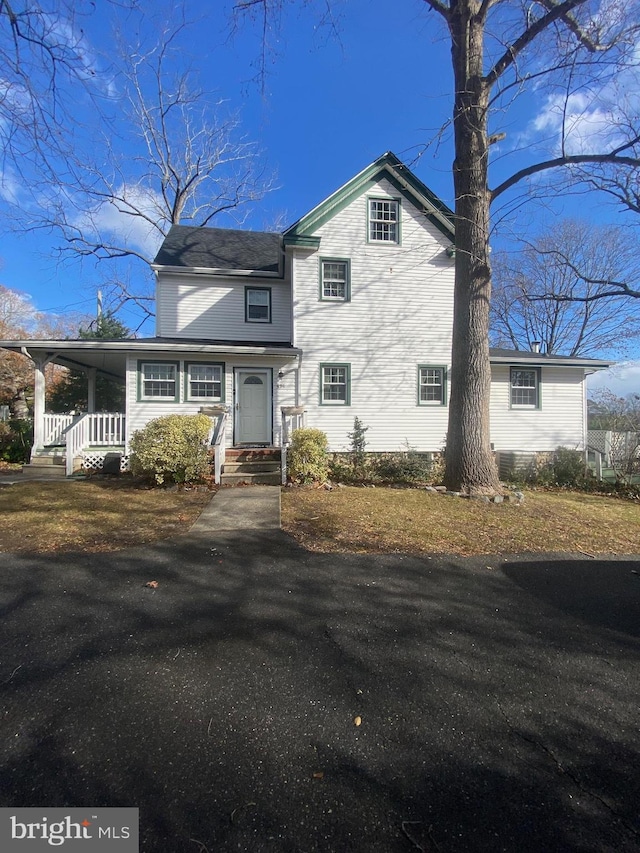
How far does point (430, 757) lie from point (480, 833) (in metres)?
0.38

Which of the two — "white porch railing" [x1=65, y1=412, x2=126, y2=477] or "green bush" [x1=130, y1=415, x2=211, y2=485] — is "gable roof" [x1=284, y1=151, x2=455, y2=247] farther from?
"white porch railing" [x1=65, y1=412, x2=126, y2=477]

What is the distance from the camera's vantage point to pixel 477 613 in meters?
3.36

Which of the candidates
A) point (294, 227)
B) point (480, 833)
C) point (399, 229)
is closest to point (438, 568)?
point (480, 833)

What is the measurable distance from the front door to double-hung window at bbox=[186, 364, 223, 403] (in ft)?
1.83

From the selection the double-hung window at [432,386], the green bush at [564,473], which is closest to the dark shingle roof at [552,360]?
the double-hung window at [432,386]

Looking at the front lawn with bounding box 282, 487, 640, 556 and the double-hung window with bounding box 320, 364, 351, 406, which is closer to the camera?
the front lawn with bounding box 282, 487, 640, 556

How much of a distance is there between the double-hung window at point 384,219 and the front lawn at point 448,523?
836 cm

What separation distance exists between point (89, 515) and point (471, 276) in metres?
8.64

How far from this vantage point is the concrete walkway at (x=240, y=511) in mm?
5719

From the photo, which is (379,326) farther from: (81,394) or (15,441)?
(81,394)

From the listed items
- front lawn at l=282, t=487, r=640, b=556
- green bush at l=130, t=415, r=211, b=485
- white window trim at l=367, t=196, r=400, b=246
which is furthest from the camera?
white window trim at l=367, t=196, r=400, b=246

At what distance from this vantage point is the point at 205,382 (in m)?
11.7

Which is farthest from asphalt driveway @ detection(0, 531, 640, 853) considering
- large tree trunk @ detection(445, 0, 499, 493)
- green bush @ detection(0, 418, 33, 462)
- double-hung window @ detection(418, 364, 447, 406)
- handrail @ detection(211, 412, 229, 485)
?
green bush @ detection(0, 418, 33, 462)

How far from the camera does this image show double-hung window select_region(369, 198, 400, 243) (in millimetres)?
12453
